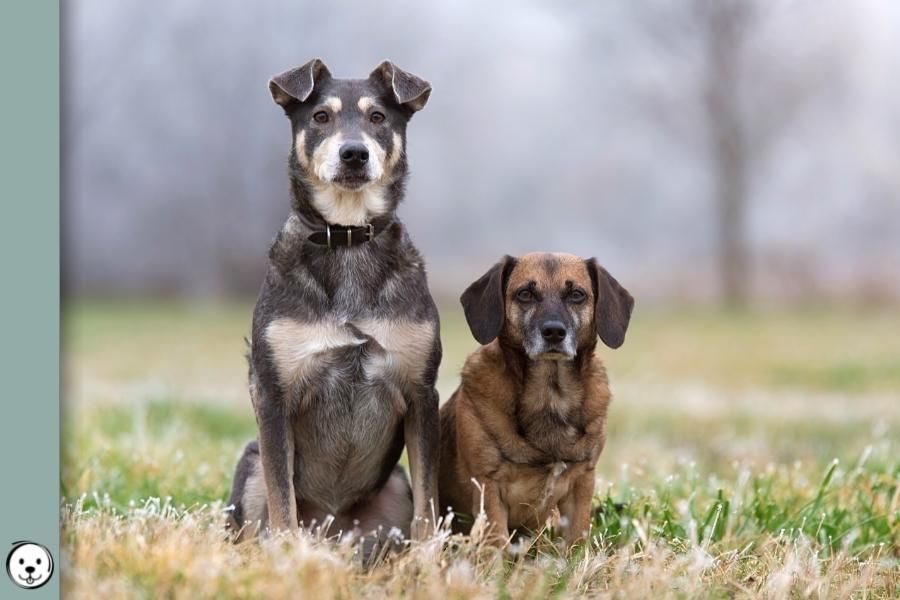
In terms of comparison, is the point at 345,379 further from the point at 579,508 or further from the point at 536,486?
the point at 579,508

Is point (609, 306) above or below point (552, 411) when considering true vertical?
above

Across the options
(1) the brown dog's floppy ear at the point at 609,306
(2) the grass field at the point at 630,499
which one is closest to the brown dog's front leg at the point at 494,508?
(2) the grass field at the point at 630,499

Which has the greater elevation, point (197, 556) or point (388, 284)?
point (388, 284)

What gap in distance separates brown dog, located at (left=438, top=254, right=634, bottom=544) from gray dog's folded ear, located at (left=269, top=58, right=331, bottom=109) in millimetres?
1054

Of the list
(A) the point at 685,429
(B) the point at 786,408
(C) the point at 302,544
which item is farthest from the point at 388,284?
(B) the point at 786,408

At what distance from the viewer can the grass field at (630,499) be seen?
3402 mm

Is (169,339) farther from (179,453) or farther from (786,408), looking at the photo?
(179,453)

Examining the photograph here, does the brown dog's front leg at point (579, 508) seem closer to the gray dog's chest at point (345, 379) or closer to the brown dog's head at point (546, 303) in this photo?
the brown dog's head at point (546, 303)

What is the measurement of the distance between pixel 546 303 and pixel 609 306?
11.5 inches

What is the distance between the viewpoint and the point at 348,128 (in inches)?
173

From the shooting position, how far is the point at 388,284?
4402 millimetres

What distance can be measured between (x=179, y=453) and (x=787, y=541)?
3.18 meters
